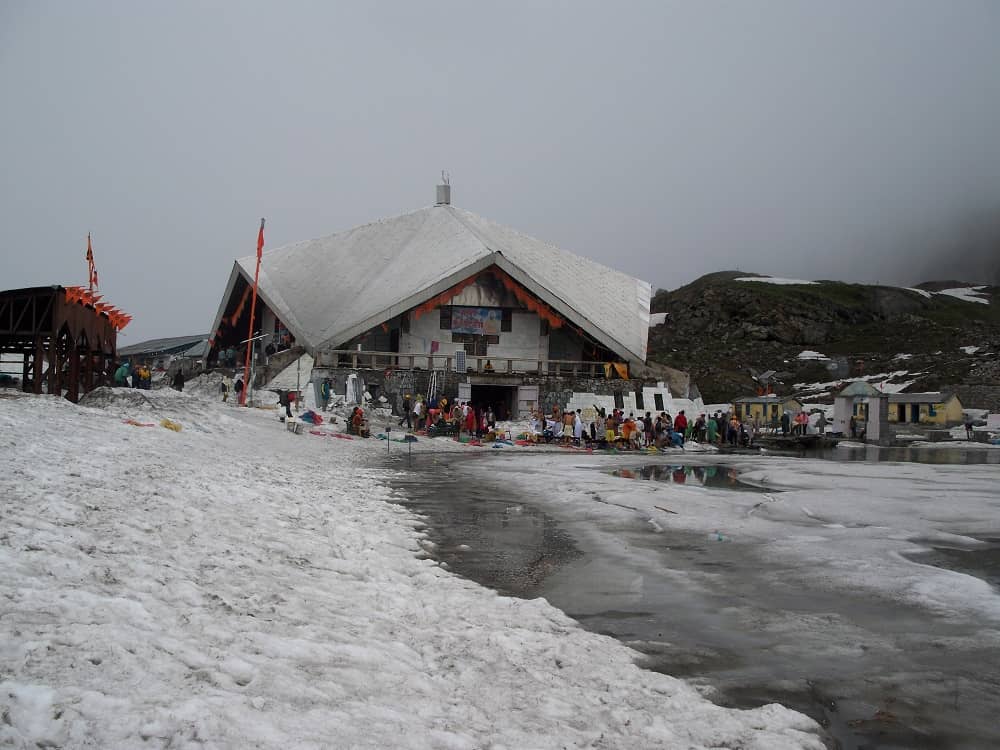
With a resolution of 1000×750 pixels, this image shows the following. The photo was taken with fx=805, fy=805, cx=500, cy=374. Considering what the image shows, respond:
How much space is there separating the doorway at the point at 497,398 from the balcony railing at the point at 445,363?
972mm

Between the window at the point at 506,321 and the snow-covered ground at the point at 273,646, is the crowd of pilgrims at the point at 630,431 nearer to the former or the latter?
the window at the point at 506,321

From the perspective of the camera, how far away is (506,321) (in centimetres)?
4025

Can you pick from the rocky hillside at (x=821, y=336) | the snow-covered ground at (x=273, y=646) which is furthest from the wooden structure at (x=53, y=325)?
the rocky hillside at (x=821, y=336)

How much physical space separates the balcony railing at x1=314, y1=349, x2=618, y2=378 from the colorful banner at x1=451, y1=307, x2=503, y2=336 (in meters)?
1.45

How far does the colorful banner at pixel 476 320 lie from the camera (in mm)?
39469

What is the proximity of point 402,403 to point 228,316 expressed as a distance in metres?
20.5

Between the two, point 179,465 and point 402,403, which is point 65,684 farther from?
point 402,403

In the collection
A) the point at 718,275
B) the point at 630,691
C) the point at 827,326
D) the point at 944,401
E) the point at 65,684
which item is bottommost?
the point at 630,691

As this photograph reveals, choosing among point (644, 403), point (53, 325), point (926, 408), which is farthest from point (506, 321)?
point (926, 408)

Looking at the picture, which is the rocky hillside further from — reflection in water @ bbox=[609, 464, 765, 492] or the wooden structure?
the wooden structure

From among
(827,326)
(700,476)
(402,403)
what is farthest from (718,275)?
(700,476)

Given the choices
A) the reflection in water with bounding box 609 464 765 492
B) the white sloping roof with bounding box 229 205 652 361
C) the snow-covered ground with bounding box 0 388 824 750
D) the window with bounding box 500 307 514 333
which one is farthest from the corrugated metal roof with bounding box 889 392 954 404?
the snow-covered ground with bounding box 0 388 824 750

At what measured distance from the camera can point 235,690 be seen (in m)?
3.41

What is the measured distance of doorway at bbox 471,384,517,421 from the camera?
36.6 meters
